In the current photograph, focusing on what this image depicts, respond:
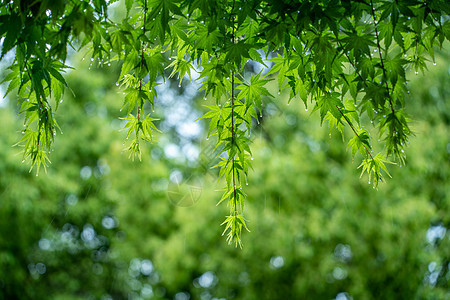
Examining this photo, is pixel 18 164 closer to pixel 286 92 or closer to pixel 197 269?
pixel 197 269

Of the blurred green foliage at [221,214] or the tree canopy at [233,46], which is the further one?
the blurred green foliage at [221,214]

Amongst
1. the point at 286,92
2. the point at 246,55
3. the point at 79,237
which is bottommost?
the point at 79,237

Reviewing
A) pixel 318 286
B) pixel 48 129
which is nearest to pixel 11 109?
pixel 318 286

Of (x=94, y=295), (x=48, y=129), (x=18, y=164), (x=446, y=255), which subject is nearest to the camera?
(x=48, y=129)

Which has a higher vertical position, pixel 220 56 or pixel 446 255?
pixel 446 255

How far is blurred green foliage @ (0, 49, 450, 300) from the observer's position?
16.8 feet

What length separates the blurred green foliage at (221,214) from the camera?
512 centimetres

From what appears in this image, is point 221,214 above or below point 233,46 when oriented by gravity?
above

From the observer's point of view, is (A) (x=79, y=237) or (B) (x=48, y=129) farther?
(A) (x=79, y=237)

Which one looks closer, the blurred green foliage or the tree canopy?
the tree canopy

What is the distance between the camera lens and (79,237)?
6.58 meters

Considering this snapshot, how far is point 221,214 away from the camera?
5777mm

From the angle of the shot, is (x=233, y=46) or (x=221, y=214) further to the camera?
(x=221, y=214)

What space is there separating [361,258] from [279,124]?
2097 millimetres
